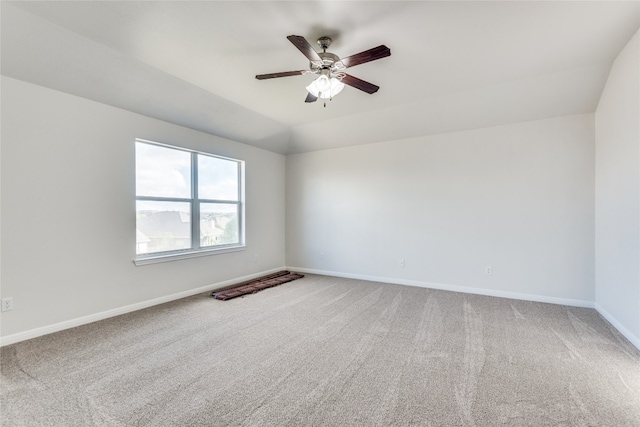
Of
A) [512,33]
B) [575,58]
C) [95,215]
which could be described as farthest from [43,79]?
[575,58]

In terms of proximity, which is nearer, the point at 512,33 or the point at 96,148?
the point at 512,33

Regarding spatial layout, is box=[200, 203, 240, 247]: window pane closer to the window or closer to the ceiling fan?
the window

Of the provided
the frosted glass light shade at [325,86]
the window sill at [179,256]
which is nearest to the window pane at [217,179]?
the window sill at [179,256]

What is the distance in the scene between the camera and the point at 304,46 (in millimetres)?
2072

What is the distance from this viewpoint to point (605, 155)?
327 centimetres

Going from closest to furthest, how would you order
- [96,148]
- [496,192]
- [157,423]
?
1. [157,423]
2. [96,148]
3. [496,192]

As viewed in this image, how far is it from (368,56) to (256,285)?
147 inches

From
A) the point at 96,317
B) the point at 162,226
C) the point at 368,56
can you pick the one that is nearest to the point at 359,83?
the point at 368,56

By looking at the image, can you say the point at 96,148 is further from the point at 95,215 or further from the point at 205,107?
the point at 205,107

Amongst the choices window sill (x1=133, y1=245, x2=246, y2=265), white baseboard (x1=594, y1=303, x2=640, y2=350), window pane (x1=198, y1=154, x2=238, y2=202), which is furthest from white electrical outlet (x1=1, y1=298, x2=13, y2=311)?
white baseboard (x1=594, y1=303, x2=640, y2=350)

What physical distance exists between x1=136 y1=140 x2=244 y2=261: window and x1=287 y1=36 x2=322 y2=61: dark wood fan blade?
8.74 feet

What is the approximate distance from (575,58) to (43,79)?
5267 millimetres

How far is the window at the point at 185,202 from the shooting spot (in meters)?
3.71

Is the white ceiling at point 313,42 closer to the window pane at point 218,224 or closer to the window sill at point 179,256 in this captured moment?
the window pane at point 218,224
